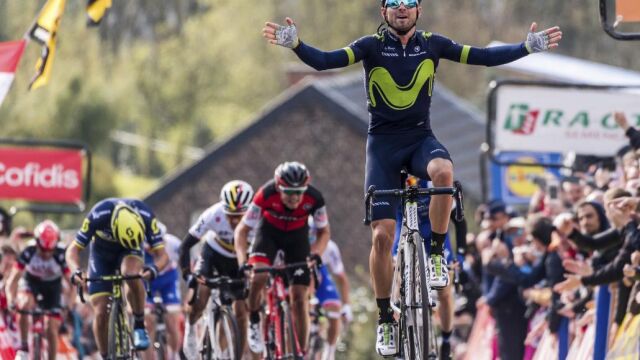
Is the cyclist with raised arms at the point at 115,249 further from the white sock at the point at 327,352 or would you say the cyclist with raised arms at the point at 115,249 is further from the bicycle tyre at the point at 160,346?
the white sock at the point at 327,352

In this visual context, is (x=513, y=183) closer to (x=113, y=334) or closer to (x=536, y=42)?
(x=113, y=334)

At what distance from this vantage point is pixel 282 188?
1466 cm

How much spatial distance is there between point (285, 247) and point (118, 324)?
5.87ft

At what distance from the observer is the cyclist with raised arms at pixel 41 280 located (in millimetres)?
18484

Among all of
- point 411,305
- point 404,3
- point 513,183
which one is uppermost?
point 513,183

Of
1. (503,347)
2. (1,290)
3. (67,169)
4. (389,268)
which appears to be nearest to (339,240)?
(67,169)

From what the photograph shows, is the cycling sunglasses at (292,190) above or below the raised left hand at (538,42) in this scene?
below

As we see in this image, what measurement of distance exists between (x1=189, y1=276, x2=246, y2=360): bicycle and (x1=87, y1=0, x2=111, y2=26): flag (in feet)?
11.6

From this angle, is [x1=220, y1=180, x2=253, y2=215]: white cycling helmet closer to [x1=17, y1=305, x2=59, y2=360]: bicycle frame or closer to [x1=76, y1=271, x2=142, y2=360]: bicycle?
[x1=76, y1=271, x2=142, y2=360]: bicycle

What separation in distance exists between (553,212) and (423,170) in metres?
6.56

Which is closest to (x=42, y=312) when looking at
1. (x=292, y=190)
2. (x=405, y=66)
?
(x=292, y=190)

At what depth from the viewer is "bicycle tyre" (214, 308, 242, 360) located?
15406 mm

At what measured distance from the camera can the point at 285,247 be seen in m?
15.3

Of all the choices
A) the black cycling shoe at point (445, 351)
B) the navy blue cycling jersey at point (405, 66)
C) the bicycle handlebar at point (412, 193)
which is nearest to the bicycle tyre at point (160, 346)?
the black cycling shoe at point (445, 351)
